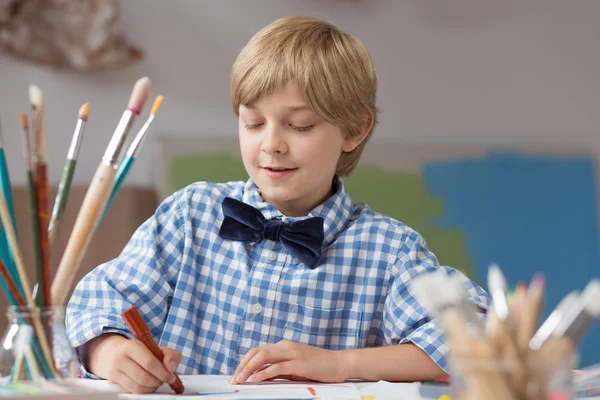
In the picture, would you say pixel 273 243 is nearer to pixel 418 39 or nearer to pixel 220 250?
pixel 220 250

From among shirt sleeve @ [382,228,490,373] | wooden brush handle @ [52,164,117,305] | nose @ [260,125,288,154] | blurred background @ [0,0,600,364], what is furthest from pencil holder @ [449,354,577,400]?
blurred background @ [0,0,600,364]

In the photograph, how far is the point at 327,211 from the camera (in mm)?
1059

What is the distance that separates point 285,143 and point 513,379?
0.63m

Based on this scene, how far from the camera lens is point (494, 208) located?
2.33 m

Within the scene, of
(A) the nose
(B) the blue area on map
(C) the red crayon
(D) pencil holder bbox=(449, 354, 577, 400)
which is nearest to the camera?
(D) pencil holder bbox=(449, 354, 577, 400)

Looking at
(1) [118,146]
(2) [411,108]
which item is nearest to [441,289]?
(1) [118,146]

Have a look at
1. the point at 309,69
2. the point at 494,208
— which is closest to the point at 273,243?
the point at 309,69

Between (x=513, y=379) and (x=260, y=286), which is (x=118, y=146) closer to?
(x=513, y=379)

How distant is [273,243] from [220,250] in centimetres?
8

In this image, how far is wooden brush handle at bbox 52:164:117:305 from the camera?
52cm

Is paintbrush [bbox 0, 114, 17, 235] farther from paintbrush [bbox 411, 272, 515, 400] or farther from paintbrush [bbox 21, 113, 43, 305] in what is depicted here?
paintbrush [bbox 411, 272, 515, 400]

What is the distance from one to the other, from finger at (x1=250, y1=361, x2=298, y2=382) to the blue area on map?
60.7 inches

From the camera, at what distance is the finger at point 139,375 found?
68 centimetres

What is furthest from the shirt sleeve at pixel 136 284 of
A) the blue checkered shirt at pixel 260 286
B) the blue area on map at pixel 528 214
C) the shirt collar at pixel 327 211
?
the blue area on map at pixel 528 214
